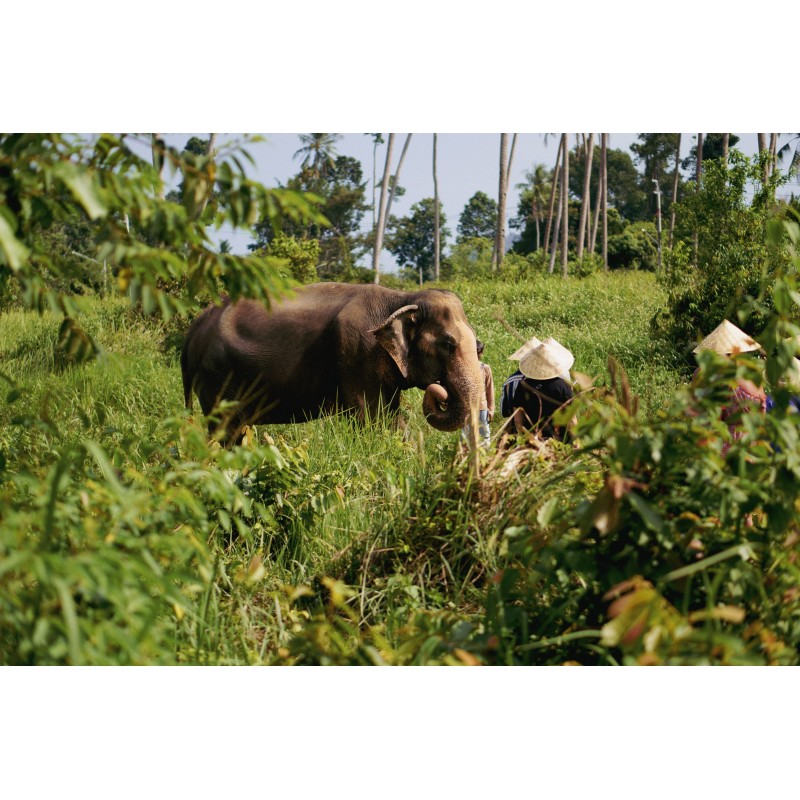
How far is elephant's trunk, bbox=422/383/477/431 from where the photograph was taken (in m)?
4.72

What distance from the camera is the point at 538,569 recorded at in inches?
80.7

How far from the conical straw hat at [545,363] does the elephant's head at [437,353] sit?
0.66 metres

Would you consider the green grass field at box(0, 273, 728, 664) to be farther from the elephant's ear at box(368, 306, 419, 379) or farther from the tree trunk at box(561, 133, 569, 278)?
the tree trunk at box(561, 133, 569, 278)

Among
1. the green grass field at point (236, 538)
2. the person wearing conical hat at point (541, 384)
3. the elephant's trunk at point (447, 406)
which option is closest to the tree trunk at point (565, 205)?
the elephant's trunk at point (447, 406)

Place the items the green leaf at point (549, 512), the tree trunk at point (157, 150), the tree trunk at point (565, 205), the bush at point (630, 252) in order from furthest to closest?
the bush at point (630, 252) < the tree trunk at point (565, 205) < the green leaf at point (549, 512) < the tree trunk at point (157, 150)

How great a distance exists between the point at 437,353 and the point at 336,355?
75cm

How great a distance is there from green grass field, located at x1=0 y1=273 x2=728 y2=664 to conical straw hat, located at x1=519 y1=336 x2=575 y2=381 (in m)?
0.69

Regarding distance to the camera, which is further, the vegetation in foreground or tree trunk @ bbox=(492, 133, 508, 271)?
tree trunk @ bbox=(492, 133, 508, 271)

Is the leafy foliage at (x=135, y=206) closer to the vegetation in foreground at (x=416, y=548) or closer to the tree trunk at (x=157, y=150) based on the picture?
the tree trunk at (x=157, y=150)

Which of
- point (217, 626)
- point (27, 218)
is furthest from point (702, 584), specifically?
A: point (27, 218)

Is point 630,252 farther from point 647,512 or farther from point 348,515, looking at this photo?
point 647,512

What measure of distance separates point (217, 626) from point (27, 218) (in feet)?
4.90

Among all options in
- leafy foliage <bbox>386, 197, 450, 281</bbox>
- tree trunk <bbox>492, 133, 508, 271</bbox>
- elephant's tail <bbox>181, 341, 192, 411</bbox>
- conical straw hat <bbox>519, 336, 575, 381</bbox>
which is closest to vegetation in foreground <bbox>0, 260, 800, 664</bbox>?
conical straw hat <bbox>519, 336, 575, 381</bbox>

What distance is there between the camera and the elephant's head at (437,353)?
15.6ft
